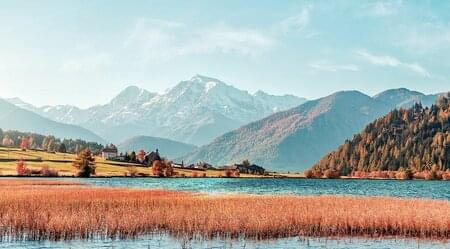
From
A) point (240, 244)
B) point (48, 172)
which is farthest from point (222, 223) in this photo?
point (48, 172)

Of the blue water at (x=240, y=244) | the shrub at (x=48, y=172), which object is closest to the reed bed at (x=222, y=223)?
the blue water at (x=240, y=244)

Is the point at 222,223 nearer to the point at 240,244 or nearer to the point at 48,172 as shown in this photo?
the point at 240,244

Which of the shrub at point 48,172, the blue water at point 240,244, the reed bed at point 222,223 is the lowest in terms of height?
the blue water at point 240,244

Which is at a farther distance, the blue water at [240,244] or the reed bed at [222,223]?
the reed bed at [222,223]

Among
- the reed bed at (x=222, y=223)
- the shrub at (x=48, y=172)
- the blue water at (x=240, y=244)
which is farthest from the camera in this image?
the shrub at (x=48, y=172)

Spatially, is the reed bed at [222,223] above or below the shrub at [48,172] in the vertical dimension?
below

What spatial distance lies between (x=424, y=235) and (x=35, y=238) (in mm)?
28137

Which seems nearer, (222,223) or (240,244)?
(240,244)

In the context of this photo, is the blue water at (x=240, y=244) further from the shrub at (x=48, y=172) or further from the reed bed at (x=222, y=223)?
the shrub at (x=48, y=172)

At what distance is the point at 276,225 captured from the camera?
42.9m

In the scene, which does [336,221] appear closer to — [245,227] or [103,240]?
[245,227]

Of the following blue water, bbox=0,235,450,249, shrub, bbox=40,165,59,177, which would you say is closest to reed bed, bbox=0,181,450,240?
blue water, bbox=0,235,450,249

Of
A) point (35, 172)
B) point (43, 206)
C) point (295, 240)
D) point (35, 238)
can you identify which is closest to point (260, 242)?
point (295, 240)

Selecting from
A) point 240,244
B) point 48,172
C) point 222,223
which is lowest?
point 240,244
